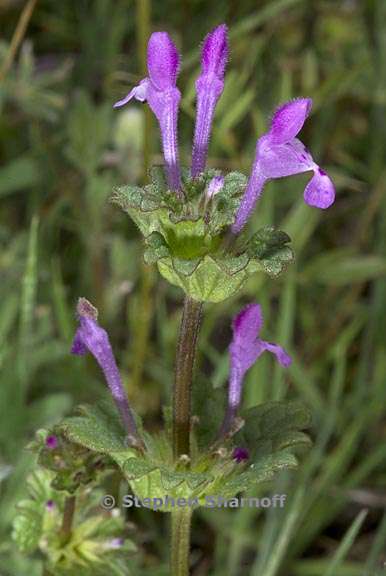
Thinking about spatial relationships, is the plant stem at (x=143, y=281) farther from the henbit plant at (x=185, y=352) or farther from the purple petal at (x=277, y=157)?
the purple petal at (x=277, y=157)

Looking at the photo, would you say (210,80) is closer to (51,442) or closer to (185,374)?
(185,374)

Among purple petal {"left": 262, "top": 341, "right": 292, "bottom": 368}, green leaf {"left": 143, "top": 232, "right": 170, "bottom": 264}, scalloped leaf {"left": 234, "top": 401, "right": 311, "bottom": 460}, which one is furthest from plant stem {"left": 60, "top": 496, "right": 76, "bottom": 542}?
green leaf {"left": 143, "top": 232, "right": 170, "bottom": 264}

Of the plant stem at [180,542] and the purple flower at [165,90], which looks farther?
the plant stem at [180,542]

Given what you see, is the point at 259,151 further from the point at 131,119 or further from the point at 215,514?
the point at 131,119

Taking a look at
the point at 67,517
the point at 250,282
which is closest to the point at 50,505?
the point at 67,517

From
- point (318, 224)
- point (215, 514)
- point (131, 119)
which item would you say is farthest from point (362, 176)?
point (215, 514)

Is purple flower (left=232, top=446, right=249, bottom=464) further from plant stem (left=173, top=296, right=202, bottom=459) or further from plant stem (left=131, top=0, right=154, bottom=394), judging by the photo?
plant stem (left=131, top=0, right=154, bottom=394)


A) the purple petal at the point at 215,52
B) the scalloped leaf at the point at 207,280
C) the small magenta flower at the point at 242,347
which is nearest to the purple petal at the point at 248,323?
the small magenta flower at the point at 242,347
